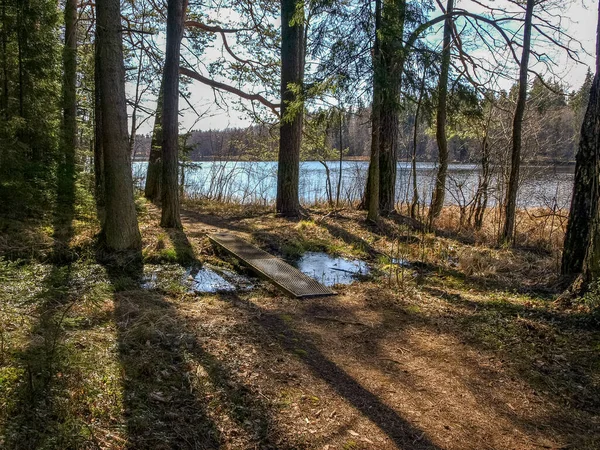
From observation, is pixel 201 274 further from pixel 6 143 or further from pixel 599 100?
pixel 599 100

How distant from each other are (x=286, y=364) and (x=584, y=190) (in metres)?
3.91

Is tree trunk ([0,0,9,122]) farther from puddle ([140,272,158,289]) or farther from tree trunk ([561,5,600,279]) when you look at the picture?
tree trunk ([561,5,600,279])

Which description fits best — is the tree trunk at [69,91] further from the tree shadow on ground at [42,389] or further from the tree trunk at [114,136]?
the tree shadow on ground at [42,389]

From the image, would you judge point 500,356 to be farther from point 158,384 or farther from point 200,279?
point 200,279

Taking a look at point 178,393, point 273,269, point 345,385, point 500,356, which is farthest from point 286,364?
point 273,269

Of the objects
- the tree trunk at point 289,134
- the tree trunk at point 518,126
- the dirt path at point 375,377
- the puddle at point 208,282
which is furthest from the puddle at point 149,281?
the tree trunk at point 518,126

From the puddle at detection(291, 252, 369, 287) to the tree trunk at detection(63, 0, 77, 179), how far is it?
182 inches

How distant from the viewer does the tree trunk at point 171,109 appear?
7105mm

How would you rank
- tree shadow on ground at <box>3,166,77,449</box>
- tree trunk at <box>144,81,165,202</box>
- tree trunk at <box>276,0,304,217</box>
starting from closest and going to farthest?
tree shadow on ground at <box>3,166,77,449</box> < tree trunk at <box>276,0,304,217</box> < tree trunk at <box>144,81,165,202</box>

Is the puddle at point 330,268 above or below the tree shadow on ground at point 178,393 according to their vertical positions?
below

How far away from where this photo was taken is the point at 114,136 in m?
5.84

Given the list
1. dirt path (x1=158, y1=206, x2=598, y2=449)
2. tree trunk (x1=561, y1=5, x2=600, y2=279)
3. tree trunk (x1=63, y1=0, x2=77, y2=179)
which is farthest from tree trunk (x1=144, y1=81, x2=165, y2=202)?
tree trunk (x1=561, y1=5, x2=600, y2=279)

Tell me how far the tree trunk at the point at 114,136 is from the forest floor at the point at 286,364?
0.65 metres

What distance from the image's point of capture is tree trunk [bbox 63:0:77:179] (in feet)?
26.8
